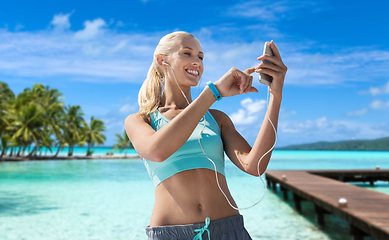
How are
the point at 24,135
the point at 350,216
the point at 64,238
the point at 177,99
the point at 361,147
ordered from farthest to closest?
the point at 361,147 → the point at 24,135 → the point at 64,238 → the point at 350,216 → the point at 177,99

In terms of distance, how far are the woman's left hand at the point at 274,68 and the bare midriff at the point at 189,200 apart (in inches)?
18.7

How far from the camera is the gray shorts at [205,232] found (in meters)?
1.30

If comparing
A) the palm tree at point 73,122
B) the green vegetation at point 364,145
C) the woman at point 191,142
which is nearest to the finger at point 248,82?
the woman at point 191,142

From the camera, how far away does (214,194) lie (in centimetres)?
140

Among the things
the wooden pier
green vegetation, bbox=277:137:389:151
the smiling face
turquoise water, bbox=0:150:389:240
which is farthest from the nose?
green vegetation, bbox=277:137:389:151

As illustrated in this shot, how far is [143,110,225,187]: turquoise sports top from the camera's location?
4.54 feet

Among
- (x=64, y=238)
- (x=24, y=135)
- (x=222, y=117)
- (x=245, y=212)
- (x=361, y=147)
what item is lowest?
(x=64, y=238)

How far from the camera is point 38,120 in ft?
123

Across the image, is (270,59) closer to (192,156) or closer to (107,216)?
(192,156)

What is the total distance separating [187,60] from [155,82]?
25cm

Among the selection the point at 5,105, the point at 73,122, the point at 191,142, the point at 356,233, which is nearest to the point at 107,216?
the point at 356,233

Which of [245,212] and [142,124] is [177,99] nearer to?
[142,124]

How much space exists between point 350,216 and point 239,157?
Result: 4.71 m

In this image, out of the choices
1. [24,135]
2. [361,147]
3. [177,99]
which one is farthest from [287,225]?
[361,147]
